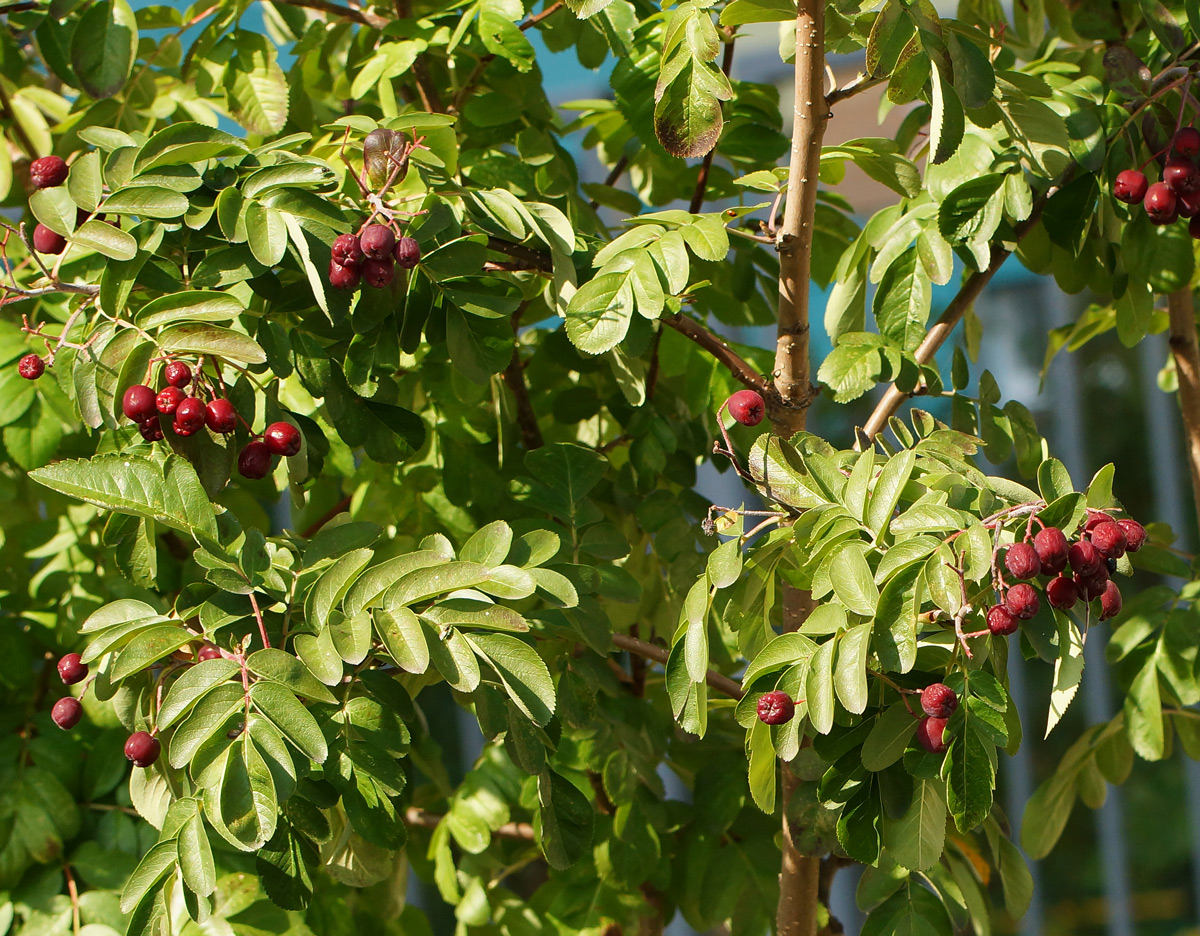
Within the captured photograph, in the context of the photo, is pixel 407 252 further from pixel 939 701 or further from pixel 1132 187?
pixel 1132 187

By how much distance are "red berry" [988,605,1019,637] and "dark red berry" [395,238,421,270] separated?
444 mm

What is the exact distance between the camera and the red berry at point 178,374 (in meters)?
0.78

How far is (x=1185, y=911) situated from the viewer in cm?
325

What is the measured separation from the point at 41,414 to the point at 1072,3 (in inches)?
44.0

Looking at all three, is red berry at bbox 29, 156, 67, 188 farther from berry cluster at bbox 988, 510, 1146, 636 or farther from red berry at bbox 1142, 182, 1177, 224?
red berry at bbox 1142, 182, 1177, 224

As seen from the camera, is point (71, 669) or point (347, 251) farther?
point (71, 669)

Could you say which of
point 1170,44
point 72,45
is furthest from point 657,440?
point 72,45

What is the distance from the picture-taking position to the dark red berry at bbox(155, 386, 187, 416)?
0.78 meters

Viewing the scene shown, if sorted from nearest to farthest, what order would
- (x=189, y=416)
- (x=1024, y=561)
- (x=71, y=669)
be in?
(x=1024, y=561) < (x=189, y=416) < (x=71, y=669)

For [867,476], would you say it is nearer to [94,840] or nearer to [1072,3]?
[1072,3]

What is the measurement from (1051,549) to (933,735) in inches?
5.6

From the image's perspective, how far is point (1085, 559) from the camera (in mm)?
682

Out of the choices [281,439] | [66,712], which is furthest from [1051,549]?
[66,712]

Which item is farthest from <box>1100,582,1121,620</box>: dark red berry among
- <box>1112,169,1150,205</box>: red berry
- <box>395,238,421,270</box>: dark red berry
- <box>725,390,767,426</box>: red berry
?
<box>395,238,421,270</box>: dark red berry
